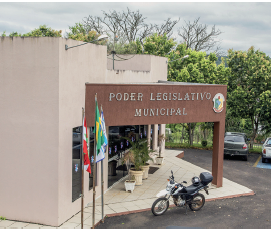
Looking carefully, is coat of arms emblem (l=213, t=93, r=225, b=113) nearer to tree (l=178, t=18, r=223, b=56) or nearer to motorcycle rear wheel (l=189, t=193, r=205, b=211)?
motorcycle rear wheel (l=189, t=193, r=205, b=211)

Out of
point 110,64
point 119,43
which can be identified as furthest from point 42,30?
point 119,43

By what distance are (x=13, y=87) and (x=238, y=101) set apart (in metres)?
16.0

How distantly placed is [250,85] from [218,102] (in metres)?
9.92

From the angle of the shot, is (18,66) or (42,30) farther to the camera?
(42,30)

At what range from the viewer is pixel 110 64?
16.2 m

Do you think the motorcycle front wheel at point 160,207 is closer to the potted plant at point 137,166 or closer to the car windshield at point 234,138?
the potted plant at point 137,166

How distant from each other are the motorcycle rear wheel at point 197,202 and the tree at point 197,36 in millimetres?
32607

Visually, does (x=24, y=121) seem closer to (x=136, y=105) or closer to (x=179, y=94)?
(x=136, y=105)

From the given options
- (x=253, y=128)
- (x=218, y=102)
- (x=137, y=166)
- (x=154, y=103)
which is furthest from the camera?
(x=253, y=128)

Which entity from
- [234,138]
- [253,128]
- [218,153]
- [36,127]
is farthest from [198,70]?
[36,127]

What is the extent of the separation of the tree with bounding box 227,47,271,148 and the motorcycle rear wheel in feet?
38.7

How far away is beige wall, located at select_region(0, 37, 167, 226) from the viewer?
8.38 m

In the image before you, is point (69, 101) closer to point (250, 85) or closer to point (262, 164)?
point (262, 164)

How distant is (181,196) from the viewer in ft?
32.9
